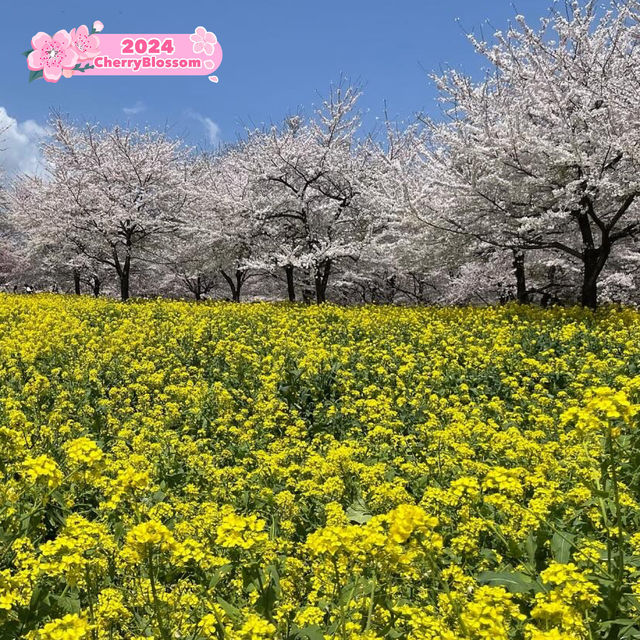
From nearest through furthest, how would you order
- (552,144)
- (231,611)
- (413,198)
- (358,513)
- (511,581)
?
1. (231,611)
2. (511,581)
3. (358,513)
4. (552,144)
5. (413,198)

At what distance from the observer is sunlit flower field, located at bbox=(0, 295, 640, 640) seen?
2.55 metres

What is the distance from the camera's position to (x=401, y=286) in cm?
3419

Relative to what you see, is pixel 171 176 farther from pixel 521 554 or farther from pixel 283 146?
pixel 521 554

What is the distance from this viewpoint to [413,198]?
1708 centimetres

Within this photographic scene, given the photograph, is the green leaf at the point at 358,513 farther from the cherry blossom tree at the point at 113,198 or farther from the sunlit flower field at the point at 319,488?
the cherry blossom tree at the point at 113,198

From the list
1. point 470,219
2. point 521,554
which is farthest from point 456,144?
point 521,554

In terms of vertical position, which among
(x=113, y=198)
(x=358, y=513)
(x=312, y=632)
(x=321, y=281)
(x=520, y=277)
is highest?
(x=113, y=198)

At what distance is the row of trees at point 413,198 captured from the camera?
13508 millimetres

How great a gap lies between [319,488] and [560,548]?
1934 millimetres

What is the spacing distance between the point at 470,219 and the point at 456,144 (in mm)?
2060

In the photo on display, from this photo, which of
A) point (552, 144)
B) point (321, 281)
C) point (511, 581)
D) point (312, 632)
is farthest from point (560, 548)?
point (321, 281)

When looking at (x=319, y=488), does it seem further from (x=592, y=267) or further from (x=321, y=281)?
(x=321, y=281)

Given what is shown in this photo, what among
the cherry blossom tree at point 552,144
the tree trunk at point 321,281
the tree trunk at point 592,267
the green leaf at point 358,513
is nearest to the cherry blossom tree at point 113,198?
the tree trunk at point 321,281

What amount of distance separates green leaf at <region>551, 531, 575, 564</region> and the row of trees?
10441 millimetres
